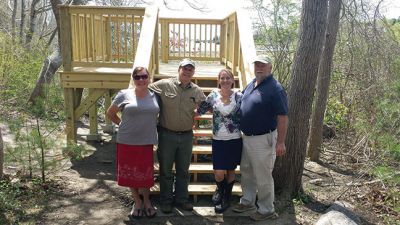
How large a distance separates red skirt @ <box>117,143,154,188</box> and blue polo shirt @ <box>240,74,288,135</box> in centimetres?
104

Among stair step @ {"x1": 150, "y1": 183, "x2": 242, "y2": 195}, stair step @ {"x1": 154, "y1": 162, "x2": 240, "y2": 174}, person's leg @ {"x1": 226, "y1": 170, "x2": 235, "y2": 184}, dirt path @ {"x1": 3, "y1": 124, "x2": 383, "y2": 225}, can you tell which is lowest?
dirt path @ {"x1": 3, "y1": 124, "x2": 383, "y2": 225}

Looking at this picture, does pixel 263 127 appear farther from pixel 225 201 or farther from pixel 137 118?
pixel 137 118

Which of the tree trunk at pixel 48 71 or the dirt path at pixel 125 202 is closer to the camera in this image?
the dirt path at pixel 125 202

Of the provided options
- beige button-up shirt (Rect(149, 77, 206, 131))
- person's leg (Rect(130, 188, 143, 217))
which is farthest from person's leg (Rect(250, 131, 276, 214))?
person's leg (Rect(130, 188, 143, 217))

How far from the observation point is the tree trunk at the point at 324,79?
6199mm

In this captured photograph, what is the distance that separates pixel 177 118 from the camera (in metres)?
3.83

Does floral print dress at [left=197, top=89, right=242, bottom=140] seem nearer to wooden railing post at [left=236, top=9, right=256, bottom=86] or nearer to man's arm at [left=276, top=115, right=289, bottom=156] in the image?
man's arm at [left=276, top=115, right=289, bottom=156]

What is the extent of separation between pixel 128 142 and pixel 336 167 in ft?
14.0

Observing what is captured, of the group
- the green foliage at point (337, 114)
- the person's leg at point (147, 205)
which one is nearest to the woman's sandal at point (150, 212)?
the person's leg at point (147, 205)

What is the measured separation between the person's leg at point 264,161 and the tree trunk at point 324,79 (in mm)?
2932

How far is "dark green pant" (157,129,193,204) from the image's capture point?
3.91 metres

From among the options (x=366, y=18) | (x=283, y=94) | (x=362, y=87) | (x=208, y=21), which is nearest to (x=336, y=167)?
(x=362, y=87)

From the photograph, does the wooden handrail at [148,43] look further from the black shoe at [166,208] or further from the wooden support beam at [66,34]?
the black shoe at [166,208]

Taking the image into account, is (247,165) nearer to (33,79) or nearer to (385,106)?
(385,106)
